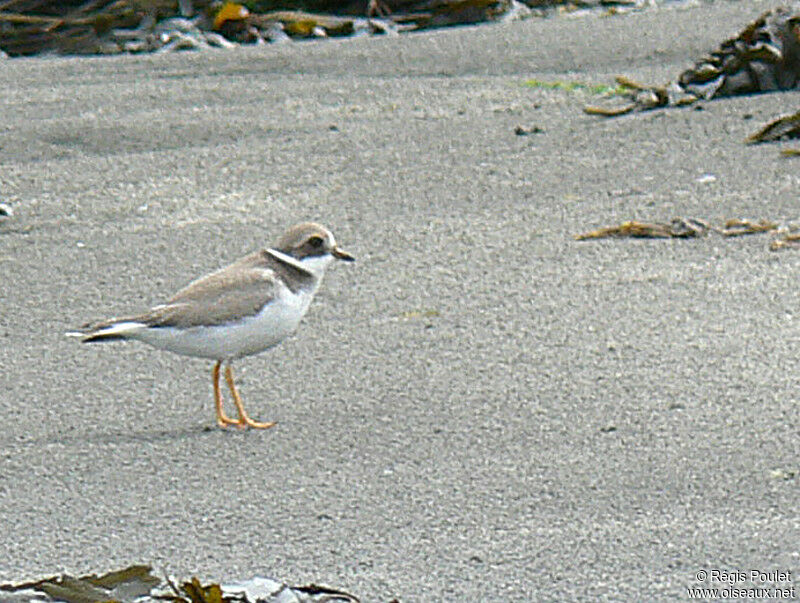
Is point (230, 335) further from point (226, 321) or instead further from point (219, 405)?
point (219, 405)

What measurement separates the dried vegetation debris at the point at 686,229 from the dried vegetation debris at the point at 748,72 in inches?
85.1

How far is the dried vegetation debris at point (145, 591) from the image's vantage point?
3.92 m

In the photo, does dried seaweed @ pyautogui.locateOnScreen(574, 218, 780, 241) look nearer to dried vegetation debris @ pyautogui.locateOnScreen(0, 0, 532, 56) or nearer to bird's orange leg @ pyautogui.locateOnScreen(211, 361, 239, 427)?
bird's orange leg @ pyautogui.locateOnScreen(211, 361, 239, 427)

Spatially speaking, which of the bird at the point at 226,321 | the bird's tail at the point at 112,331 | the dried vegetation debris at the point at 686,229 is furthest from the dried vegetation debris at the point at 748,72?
the bird's tail at the point at 112,331

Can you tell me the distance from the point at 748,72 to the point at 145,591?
6261mm

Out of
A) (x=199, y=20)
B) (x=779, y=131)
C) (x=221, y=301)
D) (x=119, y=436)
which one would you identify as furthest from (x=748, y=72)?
(x=119, y=436)

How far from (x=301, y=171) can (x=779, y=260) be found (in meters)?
2.64

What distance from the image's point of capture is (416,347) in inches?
238

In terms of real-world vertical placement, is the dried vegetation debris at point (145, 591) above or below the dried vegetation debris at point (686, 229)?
above

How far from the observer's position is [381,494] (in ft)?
15.7

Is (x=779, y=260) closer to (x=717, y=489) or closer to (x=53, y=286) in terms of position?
(x=717, y=489)

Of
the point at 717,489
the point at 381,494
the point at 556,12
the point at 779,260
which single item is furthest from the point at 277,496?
the point at 556,12

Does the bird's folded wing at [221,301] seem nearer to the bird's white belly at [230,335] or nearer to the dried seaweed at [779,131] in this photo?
the bird's white belly at [230,335]

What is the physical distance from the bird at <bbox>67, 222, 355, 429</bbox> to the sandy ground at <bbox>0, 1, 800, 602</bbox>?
0.20 meters
